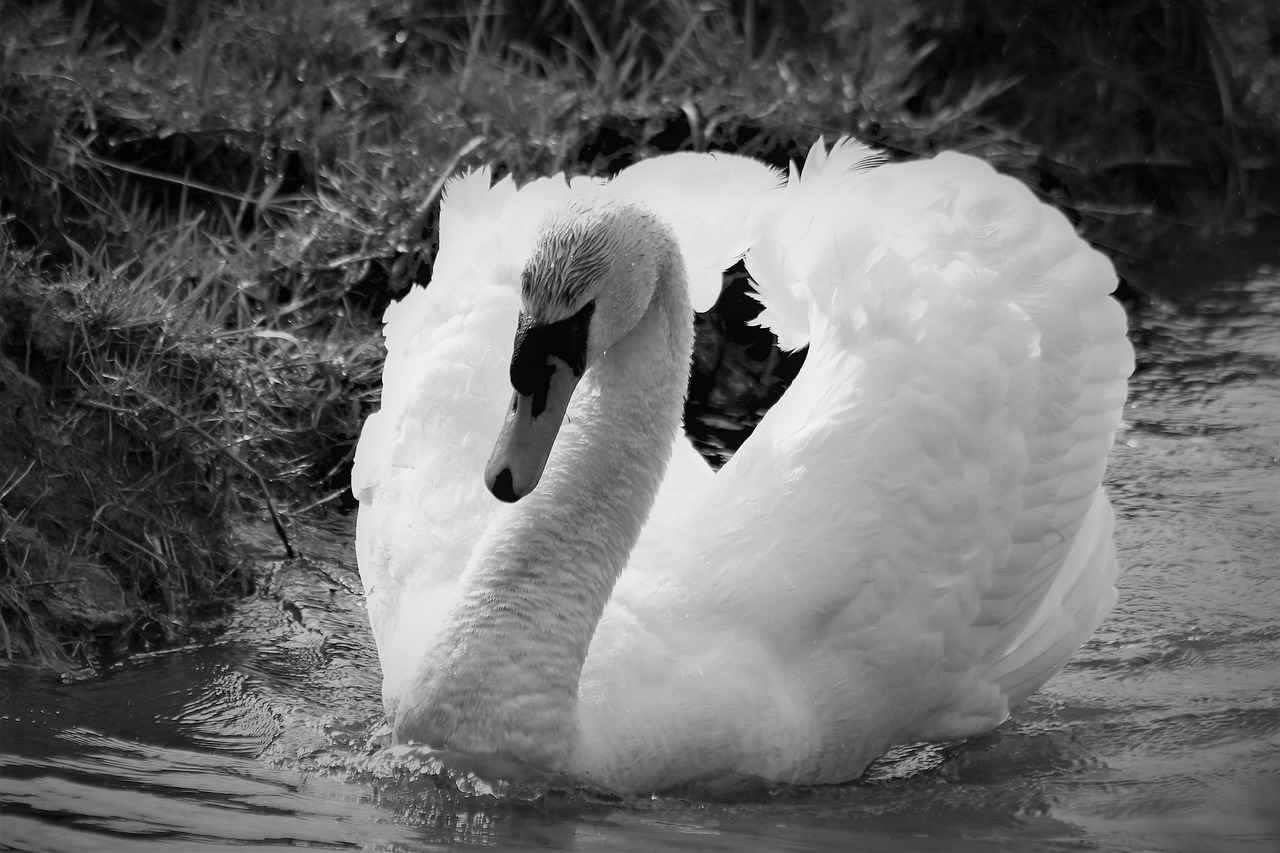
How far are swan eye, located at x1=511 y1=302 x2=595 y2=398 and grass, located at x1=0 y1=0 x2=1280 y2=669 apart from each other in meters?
1.34

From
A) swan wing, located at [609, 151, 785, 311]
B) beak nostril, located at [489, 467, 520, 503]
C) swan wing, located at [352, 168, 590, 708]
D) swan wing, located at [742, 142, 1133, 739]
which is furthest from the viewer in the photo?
swan wing, located at [609, 151, 785, 311]

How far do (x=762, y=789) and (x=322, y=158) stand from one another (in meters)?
3.61

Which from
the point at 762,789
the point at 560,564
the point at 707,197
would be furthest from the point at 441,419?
the point at 762,789

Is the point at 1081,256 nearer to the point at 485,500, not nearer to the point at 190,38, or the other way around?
the point at 485,500

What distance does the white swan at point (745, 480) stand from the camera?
11.7ft

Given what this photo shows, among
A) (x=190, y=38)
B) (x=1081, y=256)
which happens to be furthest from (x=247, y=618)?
(x=190, y=38)

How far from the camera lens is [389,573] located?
4.10m

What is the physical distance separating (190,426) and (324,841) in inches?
75.8

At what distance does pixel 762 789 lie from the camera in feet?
11.8

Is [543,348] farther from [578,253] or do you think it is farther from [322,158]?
[322,158]

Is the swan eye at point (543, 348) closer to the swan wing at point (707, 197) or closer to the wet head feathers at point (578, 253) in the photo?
the wet head feathers at point (578, 253)

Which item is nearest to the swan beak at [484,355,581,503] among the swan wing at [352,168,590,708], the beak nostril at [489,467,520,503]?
the beak nostril at [489,467,520,503]

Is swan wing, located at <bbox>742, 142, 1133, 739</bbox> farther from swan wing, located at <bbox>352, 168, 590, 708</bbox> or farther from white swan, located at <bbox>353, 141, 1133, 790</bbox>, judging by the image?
swan wing, located at <bbox>352, 168, 590, 708</bbox>

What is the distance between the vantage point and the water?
3.12 m
